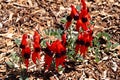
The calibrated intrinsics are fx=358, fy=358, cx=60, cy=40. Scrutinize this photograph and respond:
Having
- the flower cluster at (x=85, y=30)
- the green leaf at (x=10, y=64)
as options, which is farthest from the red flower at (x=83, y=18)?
the green leaf at (x=10, y=64)

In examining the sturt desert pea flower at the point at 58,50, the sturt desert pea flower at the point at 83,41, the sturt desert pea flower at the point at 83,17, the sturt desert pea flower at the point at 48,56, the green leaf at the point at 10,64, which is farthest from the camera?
the green leaf at the point at 10,64

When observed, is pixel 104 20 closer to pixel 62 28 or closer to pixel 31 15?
pixel 62 28

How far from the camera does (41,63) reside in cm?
446

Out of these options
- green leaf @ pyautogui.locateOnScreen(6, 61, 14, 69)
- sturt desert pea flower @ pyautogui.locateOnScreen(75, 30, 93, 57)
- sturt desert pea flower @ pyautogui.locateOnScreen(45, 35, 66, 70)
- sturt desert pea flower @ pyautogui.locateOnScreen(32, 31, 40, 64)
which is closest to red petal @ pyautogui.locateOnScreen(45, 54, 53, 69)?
sturt desert pea flower @ pyautogui.locateOnScreen(45, 35, 66, 70)

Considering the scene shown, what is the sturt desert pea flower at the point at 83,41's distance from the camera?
13.2 feet

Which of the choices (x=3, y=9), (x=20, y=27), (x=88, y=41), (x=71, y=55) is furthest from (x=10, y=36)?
(x=88, y=41)

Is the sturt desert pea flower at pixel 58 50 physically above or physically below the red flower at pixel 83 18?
below

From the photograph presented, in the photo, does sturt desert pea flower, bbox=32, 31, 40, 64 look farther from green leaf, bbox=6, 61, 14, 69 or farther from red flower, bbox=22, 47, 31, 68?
green leaf, bbox=6, 61, 14, 69

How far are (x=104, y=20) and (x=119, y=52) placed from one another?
690mm

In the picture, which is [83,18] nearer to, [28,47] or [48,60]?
[48,60]

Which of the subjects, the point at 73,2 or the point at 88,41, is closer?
the point at 88,41

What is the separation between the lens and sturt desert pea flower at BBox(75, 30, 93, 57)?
404 cm

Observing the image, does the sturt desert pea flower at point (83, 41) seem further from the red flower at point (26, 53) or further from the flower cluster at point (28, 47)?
the red flower at point (26, 53)

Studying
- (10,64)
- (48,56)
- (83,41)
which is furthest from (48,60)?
(10,64)
